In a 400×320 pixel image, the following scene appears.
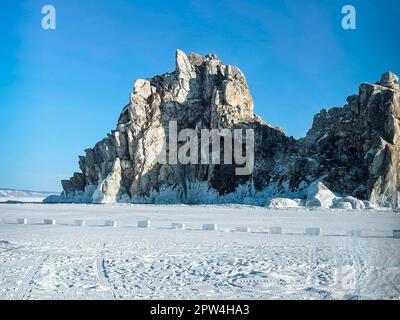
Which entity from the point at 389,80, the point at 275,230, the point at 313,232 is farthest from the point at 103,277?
the point at 389,80

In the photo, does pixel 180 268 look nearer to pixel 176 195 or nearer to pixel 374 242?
pixel 374 242

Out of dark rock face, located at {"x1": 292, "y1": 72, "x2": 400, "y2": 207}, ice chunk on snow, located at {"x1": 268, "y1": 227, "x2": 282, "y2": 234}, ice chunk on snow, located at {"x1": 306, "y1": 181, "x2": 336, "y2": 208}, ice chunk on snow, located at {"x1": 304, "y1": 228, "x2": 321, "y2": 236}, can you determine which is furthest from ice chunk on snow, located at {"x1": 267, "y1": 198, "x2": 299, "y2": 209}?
ice chunk on snow, located at {"x1": 304, "y1": 228, "x2": 321, "y2": 236}

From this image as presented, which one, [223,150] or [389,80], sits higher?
[389,80]

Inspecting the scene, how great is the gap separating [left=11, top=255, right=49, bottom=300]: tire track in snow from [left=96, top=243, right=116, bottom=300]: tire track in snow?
2027 mm

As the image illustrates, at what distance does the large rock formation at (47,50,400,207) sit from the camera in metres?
59.6

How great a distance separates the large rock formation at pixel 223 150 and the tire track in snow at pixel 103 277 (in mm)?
46115

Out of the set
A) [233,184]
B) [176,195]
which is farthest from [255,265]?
[176,195]

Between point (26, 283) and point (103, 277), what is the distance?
2227 millimetres

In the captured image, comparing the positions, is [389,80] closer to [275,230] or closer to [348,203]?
[348,203]

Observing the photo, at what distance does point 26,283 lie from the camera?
37.8 feet

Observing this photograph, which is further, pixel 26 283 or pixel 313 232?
pixel 313 232

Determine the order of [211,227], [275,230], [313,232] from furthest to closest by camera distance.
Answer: [211,227]
[275,230]
[313,232]

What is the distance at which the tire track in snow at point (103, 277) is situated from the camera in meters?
10.2

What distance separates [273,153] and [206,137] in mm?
13633
